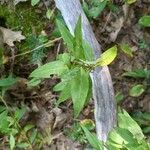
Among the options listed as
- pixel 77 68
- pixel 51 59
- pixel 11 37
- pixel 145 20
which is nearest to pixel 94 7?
pixel 145 20

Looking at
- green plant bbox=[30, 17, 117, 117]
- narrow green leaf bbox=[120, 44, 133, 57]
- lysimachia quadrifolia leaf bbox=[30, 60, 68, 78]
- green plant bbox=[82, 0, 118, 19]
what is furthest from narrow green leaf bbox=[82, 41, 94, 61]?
narrow green leaf bbox=[120, 44, 133, 57]

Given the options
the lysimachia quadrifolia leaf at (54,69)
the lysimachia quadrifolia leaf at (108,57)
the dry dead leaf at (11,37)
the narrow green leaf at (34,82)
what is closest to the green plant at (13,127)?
the narrow green leaf at (34,82)

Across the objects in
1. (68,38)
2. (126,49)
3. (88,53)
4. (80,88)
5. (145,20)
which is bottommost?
(126,49)

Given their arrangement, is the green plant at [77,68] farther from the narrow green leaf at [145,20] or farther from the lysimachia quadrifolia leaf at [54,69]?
the narrow green leaf at [145,20]

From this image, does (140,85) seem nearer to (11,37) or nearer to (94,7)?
(94,7)

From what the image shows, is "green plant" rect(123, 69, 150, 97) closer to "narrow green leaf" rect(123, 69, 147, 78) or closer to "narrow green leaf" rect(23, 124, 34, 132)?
"narrow green leaf" rect(123, 69, 147, 78)

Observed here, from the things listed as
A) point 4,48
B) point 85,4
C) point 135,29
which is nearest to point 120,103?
point 135,29

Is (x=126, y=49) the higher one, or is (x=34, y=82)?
(x=34, y=82)
